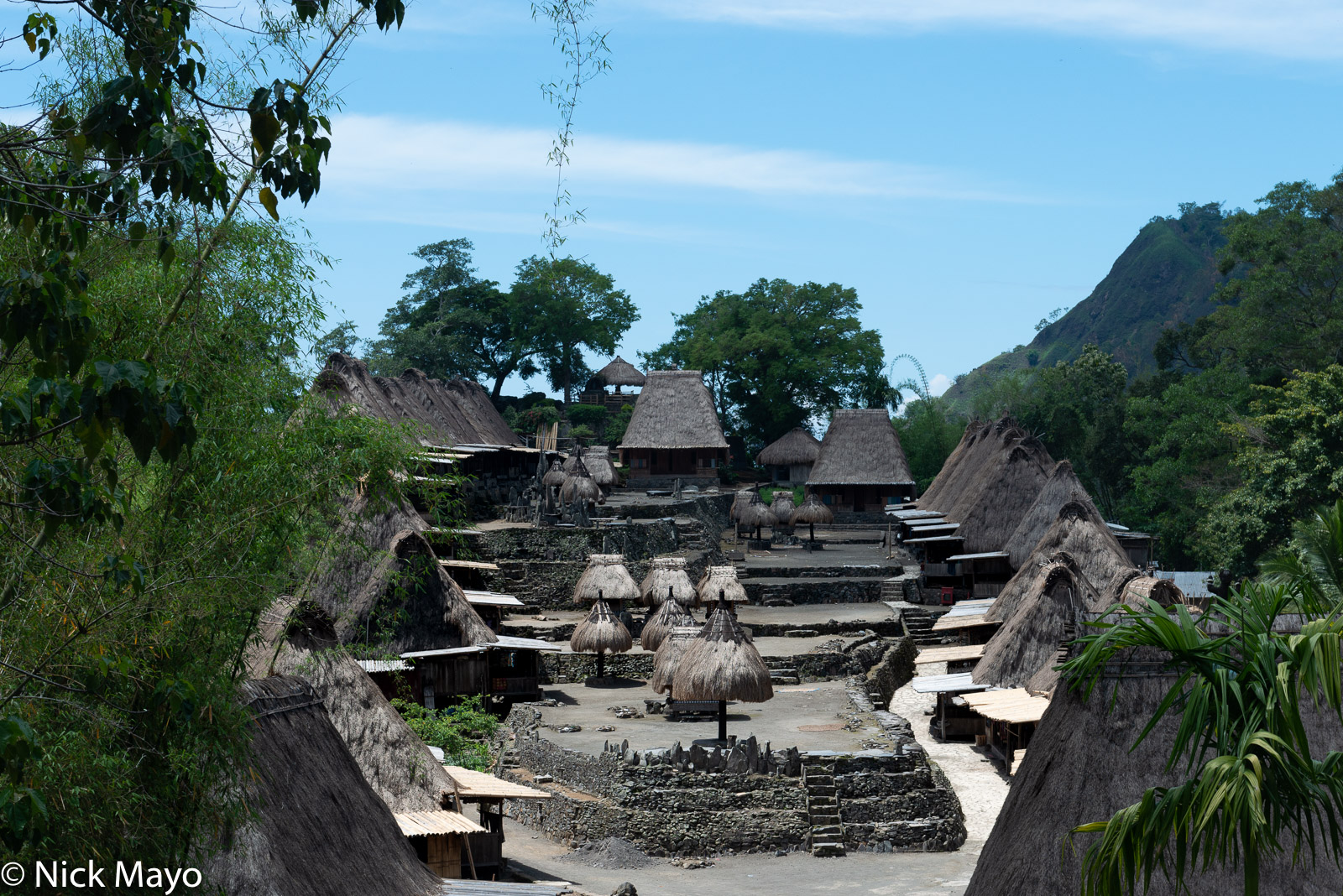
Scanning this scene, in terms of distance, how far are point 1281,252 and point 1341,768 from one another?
40.0 metres

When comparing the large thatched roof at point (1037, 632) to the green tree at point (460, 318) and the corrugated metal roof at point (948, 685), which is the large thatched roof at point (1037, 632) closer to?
the corrugated metal roof at point (948, 685)

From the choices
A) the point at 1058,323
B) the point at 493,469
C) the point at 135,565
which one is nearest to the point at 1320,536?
the point at 135,565

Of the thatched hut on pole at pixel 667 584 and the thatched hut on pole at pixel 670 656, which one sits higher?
the thatched hut on pole at pixel 667 584

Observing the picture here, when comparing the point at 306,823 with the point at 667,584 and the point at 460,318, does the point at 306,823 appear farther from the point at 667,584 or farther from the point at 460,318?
the point at 460,318

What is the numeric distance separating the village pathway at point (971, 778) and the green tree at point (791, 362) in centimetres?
3004

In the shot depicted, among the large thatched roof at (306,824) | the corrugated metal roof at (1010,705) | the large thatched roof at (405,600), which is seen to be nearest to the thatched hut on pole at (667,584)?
the large thatched roof at (405,600)

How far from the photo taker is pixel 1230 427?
Result: 34719 mm

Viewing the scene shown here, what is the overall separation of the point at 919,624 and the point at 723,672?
1293 centimetres

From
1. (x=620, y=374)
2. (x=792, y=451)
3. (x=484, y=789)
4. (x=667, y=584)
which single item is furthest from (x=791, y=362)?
(x=484, y=789)

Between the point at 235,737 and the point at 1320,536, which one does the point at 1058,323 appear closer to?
the point at 1320,536

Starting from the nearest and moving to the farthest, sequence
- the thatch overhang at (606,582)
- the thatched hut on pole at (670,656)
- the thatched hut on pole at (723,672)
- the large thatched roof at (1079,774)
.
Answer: the large thatched roof at (1079,774)
the thatched hut on pole at (723,672)
the thatched hut on pole at (670,656)
the thatch overhang at (606,582)

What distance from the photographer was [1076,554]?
23688 mm

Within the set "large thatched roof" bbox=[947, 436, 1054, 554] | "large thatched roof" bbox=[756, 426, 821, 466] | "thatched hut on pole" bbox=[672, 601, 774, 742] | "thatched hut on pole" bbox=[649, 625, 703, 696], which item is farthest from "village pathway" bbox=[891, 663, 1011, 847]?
"large thatched roof" bbox=[756, 426, 821, 466]

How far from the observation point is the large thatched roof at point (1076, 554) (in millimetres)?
23281
